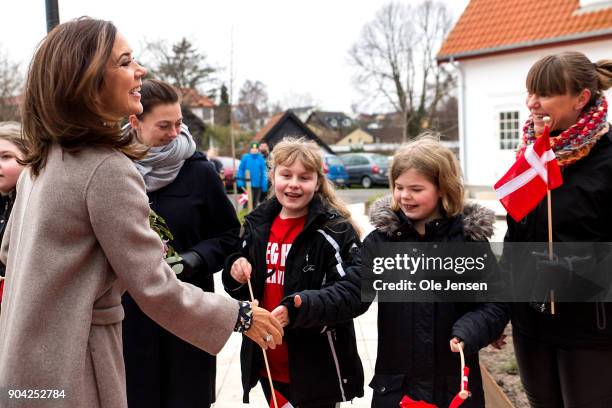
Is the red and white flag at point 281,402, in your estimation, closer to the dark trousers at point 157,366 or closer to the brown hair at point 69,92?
the dark trousers at point 157,366

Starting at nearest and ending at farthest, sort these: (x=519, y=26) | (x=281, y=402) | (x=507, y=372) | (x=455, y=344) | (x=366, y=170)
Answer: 1. (x=455, y=344)
2. (x=281, y=402)
3. (x=507, y=372)
4. (x=519, y=26)
5. (x=366, y=170)

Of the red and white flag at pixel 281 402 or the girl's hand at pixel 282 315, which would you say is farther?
the red and white flag at pixel 281 402

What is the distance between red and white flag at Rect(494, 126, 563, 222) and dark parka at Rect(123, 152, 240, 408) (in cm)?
145

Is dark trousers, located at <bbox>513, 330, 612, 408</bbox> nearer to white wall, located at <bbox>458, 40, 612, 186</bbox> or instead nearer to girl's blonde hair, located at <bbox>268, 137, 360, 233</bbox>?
girl's blonde hair, located at <bbox>268, 137, 360, 233</bbox>

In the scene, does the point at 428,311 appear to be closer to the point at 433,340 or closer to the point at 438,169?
the point at 433,340

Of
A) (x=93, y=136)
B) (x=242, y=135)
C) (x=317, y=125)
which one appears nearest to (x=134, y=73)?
(x=93, y=136)

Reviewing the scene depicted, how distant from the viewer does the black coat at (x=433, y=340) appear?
2.79 meters

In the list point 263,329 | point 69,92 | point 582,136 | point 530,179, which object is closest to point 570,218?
point 530,179

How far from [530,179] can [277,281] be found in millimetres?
1312

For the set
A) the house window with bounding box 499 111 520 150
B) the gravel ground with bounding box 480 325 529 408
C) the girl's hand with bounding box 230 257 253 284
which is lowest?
the gravel ground with bounding box 480 325 529 408

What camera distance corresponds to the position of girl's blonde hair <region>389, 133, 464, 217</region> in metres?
2.97

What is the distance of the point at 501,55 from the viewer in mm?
18344

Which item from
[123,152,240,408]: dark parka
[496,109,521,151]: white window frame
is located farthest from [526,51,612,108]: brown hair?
[496,109,521,151]: white window frame

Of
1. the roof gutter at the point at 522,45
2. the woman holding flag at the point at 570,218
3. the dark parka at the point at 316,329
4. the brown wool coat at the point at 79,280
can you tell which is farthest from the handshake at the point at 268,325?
the roof gutter at the point at 522,45
